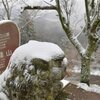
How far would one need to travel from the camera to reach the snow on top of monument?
347 cm

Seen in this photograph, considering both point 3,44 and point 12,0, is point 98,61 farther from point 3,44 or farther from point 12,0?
point 3,44

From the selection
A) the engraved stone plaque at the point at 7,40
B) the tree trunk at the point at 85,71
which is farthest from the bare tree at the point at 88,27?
the engraved stone plaque at the point at 7,40

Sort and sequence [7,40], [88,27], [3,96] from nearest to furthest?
[3,96]
[7,40]
[88,27]

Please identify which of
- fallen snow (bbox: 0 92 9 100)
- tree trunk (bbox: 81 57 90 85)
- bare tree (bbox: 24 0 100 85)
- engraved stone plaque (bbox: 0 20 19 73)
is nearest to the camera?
fallen snow (bbox: 0 92 9 100)

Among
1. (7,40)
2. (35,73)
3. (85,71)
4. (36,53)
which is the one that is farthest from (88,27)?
(35,73)

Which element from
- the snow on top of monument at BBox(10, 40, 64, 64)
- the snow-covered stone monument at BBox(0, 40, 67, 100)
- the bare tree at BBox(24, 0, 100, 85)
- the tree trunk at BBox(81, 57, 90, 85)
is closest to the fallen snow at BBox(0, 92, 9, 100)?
the snow-covered stone monument at BBox(0, 40, 67, 100)

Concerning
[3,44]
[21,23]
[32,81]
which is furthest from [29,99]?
[21,23]

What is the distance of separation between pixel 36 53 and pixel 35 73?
270 millimetres

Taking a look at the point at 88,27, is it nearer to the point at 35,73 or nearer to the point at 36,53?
the point at 36,53

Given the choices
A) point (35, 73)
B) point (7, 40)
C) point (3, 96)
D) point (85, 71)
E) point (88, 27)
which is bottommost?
point (85, 71)

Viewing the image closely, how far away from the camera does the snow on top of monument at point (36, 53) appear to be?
347 cm

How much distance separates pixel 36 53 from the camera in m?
3.50

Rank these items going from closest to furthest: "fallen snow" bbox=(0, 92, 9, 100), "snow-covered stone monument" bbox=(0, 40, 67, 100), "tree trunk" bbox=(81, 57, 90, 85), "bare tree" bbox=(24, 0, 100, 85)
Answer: "snow-covered stone monument" bbox=(0, 40, 67, 100)
"fallen snow" bbox=(0, 92, 9, 100)
"bare tree" bbox=(24, 0, 100, 85)
"tree trunk" bbox=(81, 57, 90, 85)

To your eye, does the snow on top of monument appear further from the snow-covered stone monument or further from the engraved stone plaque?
the engraved stone plaque
